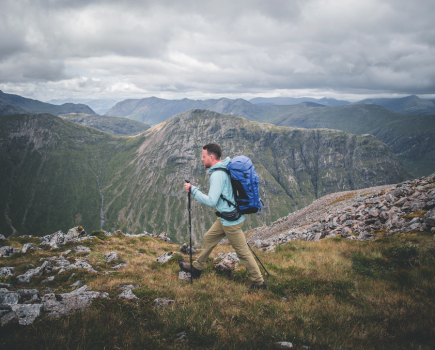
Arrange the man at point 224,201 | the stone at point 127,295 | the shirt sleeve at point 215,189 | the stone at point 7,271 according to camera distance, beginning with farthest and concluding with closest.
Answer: the stone at point 7,271 < the man at point 224,201 < the shirt sleeve at point 215,189 < the stone at point 127,295

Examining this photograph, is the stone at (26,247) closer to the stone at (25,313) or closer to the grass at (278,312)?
the grass at (278,312)

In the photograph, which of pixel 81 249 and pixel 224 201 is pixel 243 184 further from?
pixel 81 249

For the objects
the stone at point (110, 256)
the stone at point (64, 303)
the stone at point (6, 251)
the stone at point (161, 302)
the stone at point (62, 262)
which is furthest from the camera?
the stone at point (6, 251)

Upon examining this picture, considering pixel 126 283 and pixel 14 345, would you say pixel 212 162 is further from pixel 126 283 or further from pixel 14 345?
pixel 14 345

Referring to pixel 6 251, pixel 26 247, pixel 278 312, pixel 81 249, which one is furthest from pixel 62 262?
pixel 278 312

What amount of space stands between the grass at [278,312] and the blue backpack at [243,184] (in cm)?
310

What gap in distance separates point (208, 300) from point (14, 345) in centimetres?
450

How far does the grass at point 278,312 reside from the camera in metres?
4.11

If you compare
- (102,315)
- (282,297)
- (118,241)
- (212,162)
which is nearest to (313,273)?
(282,297)

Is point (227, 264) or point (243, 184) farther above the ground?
point (243, 184)

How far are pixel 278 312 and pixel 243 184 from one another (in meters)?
4.06

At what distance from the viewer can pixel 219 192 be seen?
24.0ft

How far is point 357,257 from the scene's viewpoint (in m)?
9.53

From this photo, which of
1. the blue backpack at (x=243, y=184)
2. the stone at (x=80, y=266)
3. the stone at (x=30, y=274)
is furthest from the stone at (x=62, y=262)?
the blue backpack at (x=243, y=184)
